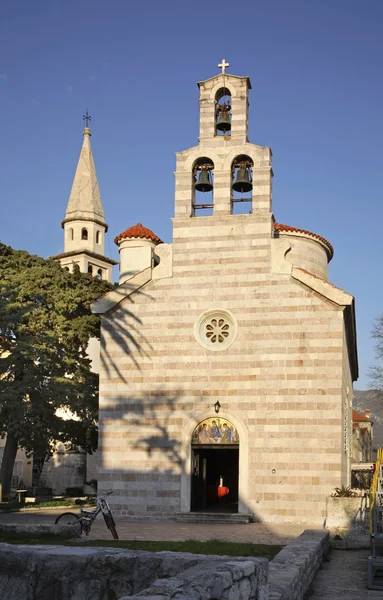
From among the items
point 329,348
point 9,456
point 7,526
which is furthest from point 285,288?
point 9,456

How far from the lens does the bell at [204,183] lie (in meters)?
25.8

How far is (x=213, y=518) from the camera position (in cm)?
2308

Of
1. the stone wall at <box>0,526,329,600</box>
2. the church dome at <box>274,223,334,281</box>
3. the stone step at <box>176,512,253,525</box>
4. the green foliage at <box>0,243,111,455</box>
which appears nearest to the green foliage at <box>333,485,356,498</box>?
the stone step at <box>176,512,253,525</box>

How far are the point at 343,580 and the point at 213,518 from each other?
8.98m

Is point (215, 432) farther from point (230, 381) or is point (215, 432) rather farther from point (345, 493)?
point (345, 493)

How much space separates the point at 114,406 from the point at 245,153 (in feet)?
30.4

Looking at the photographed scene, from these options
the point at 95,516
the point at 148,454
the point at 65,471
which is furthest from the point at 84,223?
the point at 95,516

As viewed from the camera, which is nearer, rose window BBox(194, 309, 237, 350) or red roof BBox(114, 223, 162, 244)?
rose window BBox(194, 309, 237, 350)

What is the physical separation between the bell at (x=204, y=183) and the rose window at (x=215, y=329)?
439 centimetres

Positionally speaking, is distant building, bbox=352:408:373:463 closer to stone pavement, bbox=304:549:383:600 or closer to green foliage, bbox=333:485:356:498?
green foliage, bbox=333:485:356:498

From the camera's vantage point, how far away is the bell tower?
82.5ft

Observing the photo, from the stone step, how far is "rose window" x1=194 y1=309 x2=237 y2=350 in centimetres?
504

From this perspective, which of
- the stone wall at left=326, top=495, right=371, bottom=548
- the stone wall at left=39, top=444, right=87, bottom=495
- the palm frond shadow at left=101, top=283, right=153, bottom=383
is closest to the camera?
the stone wall at left=326, top=495, right=371, bottom=548

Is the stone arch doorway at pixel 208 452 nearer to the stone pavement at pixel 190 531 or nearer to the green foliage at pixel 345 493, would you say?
the stone pavement at pixel 190 531
